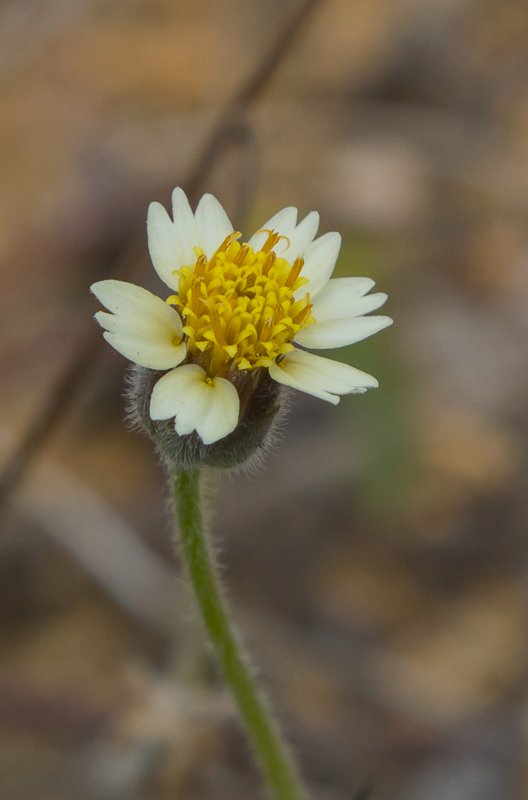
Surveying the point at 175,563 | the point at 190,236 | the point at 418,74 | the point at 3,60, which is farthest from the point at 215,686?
the point at 418,74

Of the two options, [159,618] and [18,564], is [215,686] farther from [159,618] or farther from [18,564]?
[18,564]

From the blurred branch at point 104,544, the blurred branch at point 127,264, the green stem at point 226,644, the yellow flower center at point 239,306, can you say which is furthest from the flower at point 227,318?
the blurred branch at point 104,544

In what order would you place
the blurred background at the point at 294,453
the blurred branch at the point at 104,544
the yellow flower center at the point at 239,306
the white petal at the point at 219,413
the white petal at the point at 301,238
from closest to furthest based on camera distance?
1. the white petal at the point at 219,413
2. the yellow flower center at the point at 239,306
3. the white petal at the point at 301,238
4. the blurred background at the point at 294,453
5. the blurred branch at the point at 104,544

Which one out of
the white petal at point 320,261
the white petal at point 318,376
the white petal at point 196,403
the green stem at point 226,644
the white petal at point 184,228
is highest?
the white petal at point 320,261

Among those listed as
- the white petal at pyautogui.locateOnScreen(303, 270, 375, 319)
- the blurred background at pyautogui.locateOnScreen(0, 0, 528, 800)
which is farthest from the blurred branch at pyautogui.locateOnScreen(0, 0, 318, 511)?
the white petal at pyautogui.locateOnScreen(303, 270, 375, 319)

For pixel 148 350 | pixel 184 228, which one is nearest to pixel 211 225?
pixel 184 228

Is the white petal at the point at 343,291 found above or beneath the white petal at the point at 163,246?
above

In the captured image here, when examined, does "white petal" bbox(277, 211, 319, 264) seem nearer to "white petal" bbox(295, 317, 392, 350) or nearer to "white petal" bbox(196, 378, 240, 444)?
"white petal" bbox(295, 317, 392, 350)

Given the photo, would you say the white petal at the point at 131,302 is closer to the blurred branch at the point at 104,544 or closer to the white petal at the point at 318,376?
the white petal at the point at 318,376
